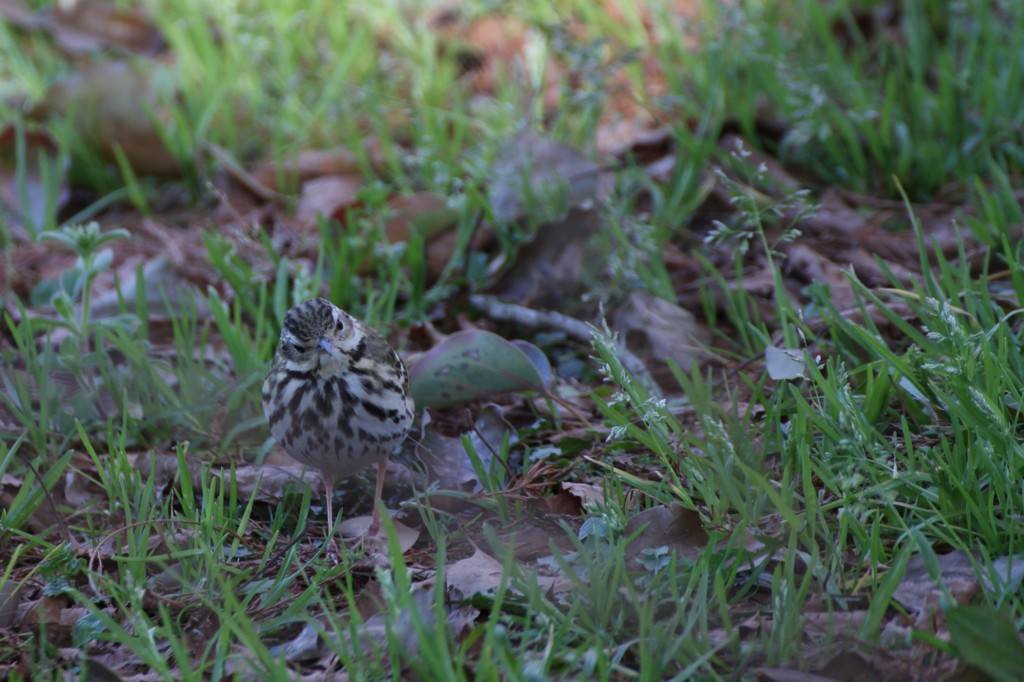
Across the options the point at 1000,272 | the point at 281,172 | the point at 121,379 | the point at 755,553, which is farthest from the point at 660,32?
the point at 755,553

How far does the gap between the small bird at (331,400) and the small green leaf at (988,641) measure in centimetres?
177

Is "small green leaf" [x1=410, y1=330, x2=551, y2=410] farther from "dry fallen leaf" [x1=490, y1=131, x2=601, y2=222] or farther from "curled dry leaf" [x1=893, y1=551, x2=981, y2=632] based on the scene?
"curled dry leaf" [x1=893, y1=551, x2=981, y2=632]

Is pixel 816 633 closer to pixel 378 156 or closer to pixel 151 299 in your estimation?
pixel 151 299

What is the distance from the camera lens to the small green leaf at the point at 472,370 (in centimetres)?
413

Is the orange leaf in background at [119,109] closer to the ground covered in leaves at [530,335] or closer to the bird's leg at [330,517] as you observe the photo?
the ground covered in leaves at [530,335]

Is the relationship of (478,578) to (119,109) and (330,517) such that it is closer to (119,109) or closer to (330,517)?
(330,517)

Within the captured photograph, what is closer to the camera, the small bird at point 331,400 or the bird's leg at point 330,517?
the bird's leg at point 330,517

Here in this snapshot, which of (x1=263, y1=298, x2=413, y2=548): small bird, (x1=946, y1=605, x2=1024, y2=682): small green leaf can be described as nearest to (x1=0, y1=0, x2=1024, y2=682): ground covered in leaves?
(x1=946, y1=605, x2=1024, y2=682): small green leaf

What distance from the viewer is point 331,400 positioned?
3750mm

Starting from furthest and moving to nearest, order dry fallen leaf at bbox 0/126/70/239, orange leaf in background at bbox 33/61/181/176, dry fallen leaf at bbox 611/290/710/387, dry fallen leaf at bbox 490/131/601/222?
orange leaf in background at bbox 33/61/181/176 → dry fallen leaf at bbox 0/126/70/239 → dry fallen leaf at bbox 490/131/601/222 → dry fallen leaf at bbox 611/290/710/387

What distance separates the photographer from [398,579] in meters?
2.72

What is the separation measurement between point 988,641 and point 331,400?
2054 mm

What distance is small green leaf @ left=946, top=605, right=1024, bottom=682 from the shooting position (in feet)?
8.26

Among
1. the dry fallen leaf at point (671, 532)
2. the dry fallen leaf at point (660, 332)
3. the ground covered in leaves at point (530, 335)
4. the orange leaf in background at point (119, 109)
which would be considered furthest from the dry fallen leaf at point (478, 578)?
the orange leaf in background at point (119, 109)
